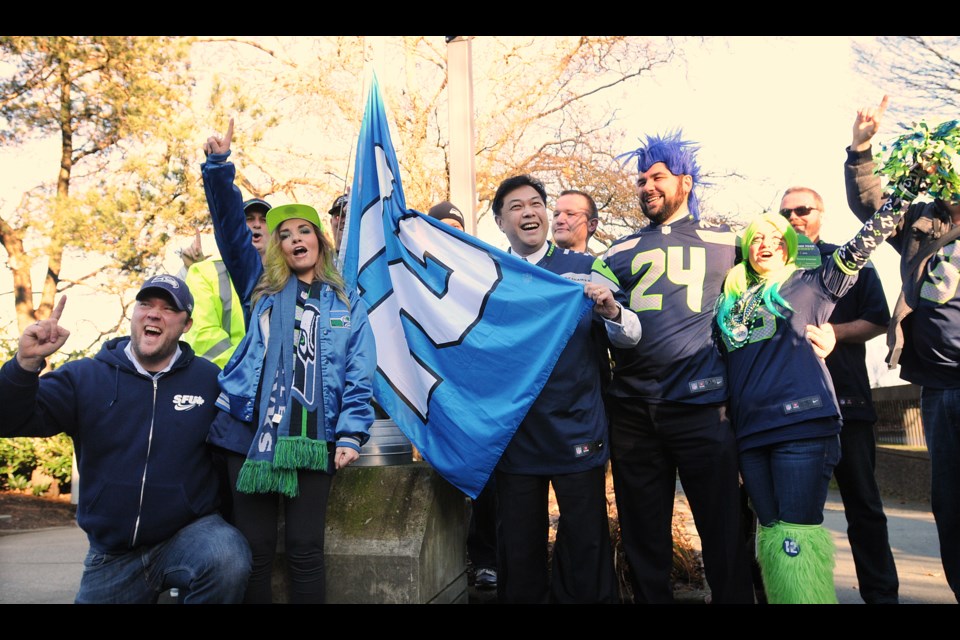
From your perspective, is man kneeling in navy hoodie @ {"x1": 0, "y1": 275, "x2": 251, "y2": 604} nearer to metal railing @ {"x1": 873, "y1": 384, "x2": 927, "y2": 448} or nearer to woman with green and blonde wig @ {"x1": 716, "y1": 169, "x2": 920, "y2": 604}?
woman with green and blonde wig @ {"x1": 716, "y1": 169, "x2": 920, "y2": 604}

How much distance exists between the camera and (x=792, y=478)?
3309mm

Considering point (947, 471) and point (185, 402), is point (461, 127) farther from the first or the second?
point (947, 471)

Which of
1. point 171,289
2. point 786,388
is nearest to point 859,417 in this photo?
point 786,388

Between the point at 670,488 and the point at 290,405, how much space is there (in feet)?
6.29

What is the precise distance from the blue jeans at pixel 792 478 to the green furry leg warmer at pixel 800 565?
57 millimetres

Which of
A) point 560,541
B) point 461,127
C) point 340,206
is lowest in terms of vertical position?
point 560,541

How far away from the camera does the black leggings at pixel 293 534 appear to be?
328cm

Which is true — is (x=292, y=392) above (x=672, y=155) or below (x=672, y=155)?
below

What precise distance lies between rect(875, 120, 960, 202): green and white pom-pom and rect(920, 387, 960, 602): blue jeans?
1.03 meters

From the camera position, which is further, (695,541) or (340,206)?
(695,541)

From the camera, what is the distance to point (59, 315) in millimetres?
3053

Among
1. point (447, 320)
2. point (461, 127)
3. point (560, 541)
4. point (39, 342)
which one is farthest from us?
point (461, 127)

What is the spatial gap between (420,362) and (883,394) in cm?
1332

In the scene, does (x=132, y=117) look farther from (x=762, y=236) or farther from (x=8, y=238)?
(x=762, y=236)
